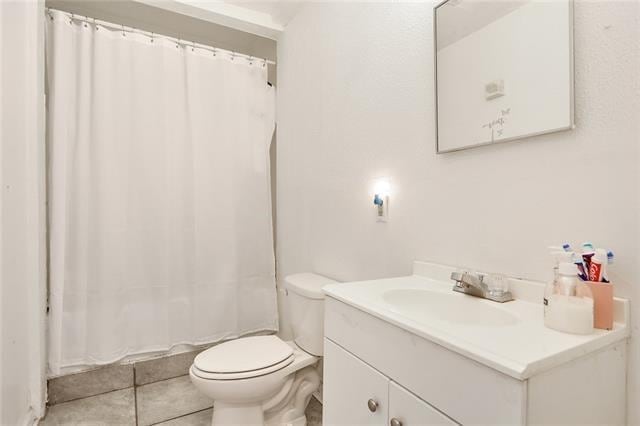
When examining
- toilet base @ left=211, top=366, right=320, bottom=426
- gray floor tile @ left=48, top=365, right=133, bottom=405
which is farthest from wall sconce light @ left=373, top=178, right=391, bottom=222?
gray floor tile @ left=48, top=365, right=133, bottom=405

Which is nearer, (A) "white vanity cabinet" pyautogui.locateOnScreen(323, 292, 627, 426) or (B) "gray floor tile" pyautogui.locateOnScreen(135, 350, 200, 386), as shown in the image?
(A) "white vanity cabinet" pyautogui.locateOnScreen(323, 292, 627, 426)

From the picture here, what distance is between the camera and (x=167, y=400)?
1930 mm

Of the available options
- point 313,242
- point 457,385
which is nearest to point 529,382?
point 457,385

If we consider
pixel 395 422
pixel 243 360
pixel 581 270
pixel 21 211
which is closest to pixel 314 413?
pixel 243 360

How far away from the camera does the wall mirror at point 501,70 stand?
2.98 feet

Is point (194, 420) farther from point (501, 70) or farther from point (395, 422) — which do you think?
point (501, 70)

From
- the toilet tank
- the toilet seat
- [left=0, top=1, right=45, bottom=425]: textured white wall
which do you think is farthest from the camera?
the toilet tank

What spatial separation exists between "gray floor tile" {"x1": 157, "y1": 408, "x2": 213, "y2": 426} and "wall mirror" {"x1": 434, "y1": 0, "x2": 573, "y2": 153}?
172 cm

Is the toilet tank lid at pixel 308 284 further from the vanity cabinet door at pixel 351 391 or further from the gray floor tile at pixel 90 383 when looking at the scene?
the gray floor tile at pixel 90 383

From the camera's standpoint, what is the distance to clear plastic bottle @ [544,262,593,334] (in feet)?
2.41

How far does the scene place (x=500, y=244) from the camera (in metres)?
1.07

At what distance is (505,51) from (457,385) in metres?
0.95

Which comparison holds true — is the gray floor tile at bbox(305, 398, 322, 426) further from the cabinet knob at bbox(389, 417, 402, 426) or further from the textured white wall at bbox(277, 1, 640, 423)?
the cabinet knob at bbox(389, 417, 402, 426)

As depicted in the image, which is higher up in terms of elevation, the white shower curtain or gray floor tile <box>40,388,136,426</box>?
the white shower curtain
